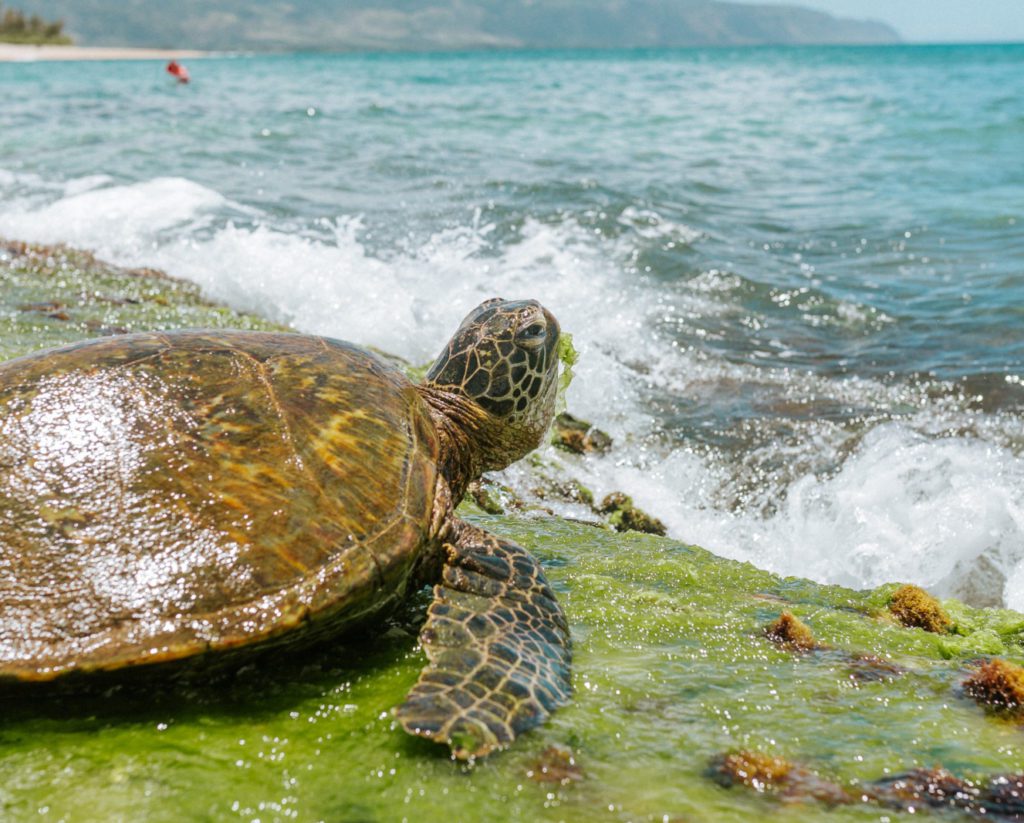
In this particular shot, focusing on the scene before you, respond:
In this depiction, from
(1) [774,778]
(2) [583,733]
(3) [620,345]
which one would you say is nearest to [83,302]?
(3) [620,345]

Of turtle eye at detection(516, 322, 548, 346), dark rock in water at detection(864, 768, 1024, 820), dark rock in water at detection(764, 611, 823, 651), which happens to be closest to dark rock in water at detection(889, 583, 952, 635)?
dark rock in water at detection(764, 611, 823, 651)

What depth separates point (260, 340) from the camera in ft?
11.1

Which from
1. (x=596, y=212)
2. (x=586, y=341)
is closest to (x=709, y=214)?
(x=596, y=212)

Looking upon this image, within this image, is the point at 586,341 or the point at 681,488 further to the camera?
the point at 586,341

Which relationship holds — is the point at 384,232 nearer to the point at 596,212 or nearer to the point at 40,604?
the point at 596,212

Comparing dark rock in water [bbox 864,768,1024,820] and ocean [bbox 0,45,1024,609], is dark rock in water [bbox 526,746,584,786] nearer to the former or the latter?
dark rock in water [bbox 864,768,1024,820]

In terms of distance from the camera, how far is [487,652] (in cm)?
276

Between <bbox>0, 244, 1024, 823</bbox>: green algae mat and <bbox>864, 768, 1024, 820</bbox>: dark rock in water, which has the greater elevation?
<bbox>864, 768, 1024, 820</bbox>: dark rock in water

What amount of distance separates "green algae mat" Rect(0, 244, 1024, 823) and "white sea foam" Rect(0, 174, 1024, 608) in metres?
2.02

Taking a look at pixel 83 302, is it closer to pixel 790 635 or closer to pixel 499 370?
pixel 499 370

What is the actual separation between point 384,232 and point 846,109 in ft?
80.6

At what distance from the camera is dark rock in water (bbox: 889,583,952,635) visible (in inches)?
144

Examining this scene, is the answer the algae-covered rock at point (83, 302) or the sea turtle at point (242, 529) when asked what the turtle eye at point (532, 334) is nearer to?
the sea turtle at point (242, 529)

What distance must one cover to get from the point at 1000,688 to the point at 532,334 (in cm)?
216
